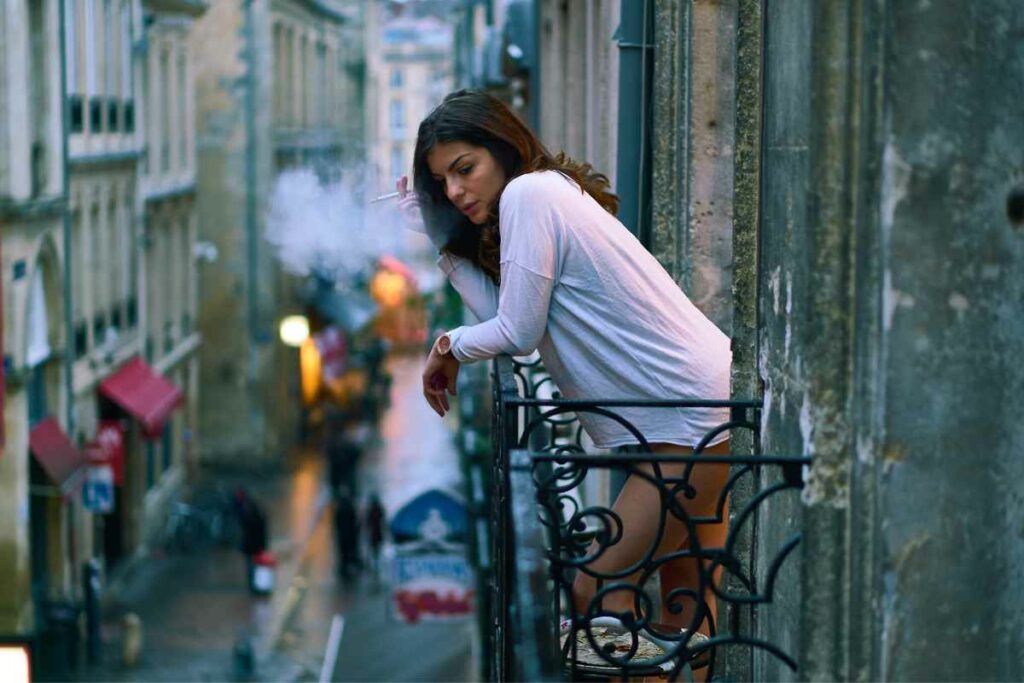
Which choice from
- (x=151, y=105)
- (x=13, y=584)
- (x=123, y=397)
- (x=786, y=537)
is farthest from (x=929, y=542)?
(x=151, y=105)

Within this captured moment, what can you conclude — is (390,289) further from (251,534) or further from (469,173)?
(469,173)

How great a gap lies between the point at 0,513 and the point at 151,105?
11978 mm

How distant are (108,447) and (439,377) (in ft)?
62.5

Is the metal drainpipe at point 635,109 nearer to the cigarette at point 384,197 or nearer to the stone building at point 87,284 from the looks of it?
the cigarette at point 384,197

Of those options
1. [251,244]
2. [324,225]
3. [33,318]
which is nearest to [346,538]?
[33,318]

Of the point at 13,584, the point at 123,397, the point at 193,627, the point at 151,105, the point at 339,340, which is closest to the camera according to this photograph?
the point at 13,584

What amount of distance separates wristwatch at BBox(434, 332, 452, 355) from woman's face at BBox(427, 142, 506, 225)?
0.31 metres

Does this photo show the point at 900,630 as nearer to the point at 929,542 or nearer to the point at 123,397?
the point at 929,542

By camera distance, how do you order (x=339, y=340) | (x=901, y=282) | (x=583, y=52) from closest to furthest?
(x=901, y=282)
(x=583, y=52)
(x=339, y=340)

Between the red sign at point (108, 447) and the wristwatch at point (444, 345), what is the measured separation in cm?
1892

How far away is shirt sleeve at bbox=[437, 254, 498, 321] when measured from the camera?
485cm

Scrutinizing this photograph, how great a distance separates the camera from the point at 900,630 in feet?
10.7

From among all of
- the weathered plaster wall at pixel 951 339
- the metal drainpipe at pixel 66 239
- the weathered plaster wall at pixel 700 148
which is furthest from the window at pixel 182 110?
the weathered plaster wall at pixel 951 339

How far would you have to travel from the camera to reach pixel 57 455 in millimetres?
21719
